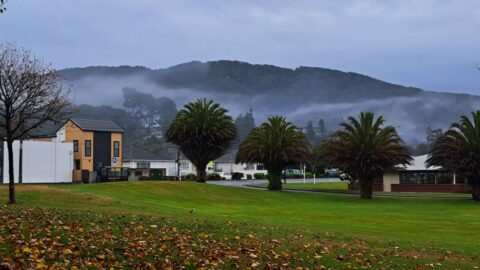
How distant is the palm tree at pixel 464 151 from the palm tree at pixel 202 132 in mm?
21727

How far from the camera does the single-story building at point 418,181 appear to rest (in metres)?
72.1

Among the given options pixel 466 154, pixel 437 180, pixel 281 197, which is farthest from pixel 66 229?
pixel 437 180

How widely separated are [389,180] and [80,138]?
135 feet

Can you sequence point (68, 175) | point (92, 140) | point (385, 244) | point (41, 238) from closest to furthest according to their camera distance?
1. point (41, 238)
2. point (385, 244)
3. point (68, 175)
4. point (92, 140)

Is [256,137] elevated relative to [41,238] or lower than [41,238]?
elevated

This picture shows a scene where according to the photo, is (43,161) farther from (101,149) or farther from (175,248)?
(175,248)

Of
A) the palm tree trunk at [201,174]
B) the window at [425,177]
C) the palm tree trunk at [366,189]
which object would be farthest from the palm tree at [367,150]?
the window at [425,177]

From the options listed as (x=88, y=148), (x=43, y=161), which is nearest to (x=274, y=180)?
(x=43, y=161)

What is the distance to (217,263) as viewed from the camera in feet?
36.9

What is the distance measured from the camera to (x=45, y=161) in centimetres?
6875

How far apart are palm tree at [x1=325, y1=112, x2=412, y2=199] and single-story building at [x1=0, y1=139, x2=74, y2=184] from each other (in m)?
33.7

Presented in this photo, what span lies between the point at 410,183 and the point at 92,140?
139 ft

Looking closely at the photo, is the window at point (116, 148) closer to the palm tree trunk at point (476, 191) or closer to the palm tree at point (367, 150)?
the palm tree at point (367, 150)

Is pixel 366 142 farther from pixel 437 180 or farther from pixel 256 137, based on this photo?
pixel 437 180
